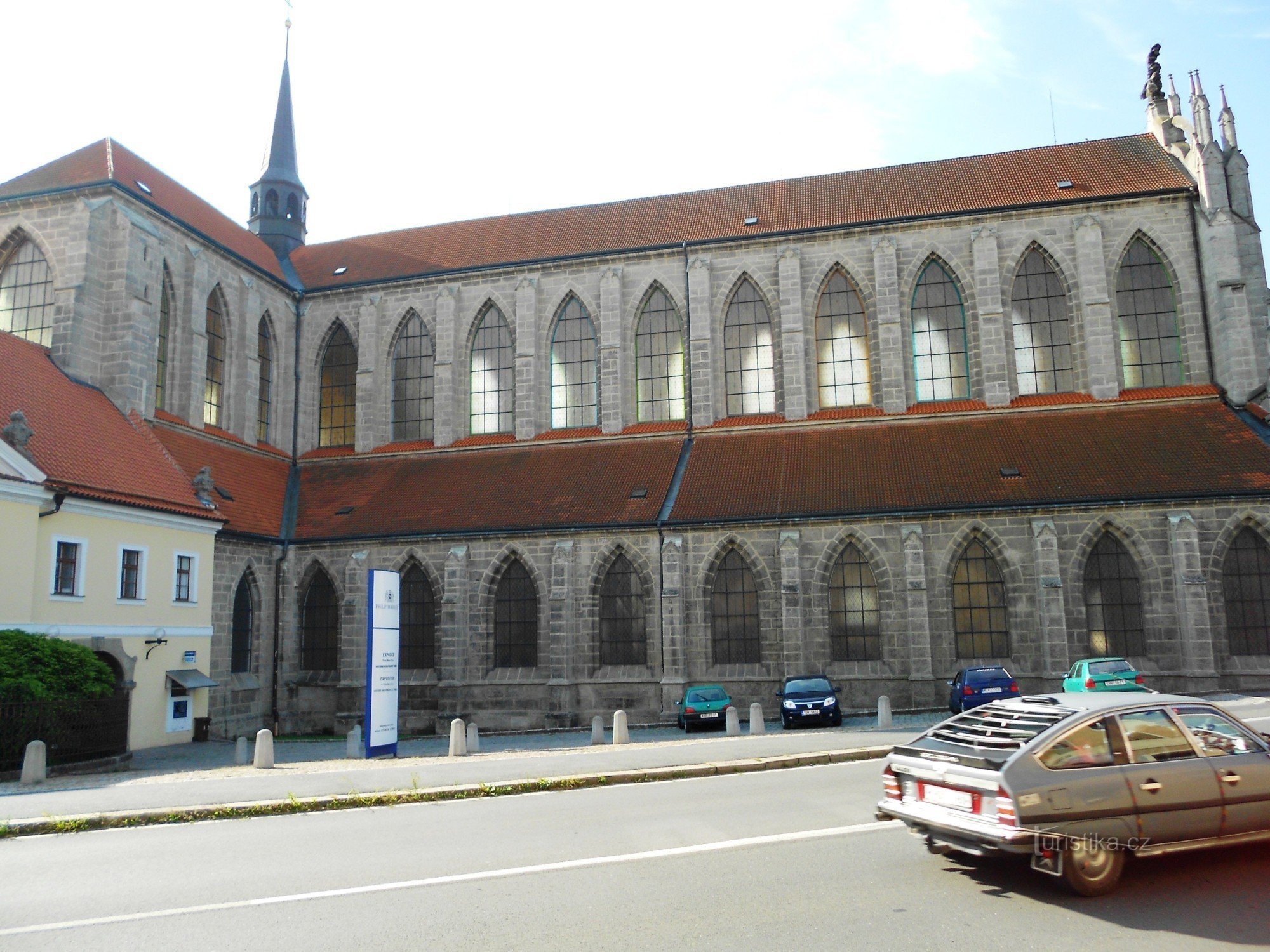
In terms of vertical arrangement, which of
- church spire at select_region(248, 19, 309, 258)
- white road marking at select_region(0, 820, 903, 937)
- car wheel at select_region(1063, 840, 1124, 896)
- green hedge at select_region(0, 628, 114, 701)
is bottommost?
white road marking at select_region(0, 820, 903, 937)

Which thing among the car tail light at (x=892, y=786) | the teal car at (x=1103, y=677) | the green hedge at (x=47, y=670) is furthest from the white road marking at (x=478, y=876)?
the teal car at (x=1103, y=677)

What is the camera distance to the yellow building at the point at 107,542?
2198cm

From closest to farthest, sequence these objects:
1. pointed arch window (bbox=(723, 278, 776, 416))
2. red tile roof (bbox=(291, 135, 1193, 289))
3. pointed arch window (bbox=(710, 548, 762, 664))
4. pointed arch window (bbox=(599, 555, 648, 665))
A: pointed arch window (bbox=(710, 548, 762, 664))
pointed arch window (bbox=(599, 555, 648, 665))
red tile roof (bbox=(291, 135, 1193, 289))
pointed arch window (bbox=(723, 278, 776, 416))

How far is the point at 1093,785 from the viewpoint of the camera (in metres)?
7.48

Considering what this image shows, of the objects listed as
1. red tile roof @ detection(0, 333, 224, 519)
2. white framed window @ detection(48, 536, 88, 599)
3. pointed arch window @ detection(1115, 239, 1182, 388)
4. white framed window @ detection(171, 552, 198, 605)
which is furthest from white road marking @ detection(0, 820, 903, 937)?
pointed arch window @ detection(1115, 239, 1182, 388)

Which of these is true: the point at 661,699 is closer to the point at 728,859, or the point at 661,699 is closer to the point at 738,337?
the point at 738,337

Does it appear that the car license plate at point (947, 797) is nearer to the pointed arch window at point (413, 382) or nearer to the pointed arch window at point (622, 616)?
the pointed arch window at point (622, 616)

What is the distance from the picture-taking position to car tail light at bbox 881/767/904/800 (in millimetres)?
8438

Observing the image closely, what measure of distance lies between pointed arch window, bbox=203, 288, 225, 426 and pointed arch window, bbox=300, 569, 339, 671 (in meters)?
7.17

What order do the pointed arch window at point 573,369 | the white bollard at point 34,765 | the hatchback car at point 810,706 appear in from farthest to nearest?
the pointed arch window at point 573,369 → the hatchback car at point 810,706 → the white bollard at point 34,765

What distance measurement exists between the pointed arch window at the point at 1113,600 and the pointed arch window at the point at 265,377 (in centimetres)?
2924

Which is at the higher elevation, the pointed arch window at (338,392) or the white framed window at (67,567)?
the pointed arch window at (338,392)

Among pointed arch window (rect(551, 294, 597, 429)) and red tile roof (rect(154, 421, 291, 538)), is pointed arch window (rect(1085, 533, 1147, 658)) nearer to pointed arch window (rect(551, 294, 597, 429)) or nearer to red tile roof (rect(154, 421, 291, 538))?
pointed arch window (rect(551, 294, 597, 429))

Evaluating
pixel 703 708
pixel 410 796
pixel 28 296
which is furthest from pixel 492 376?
pixel 410 796
